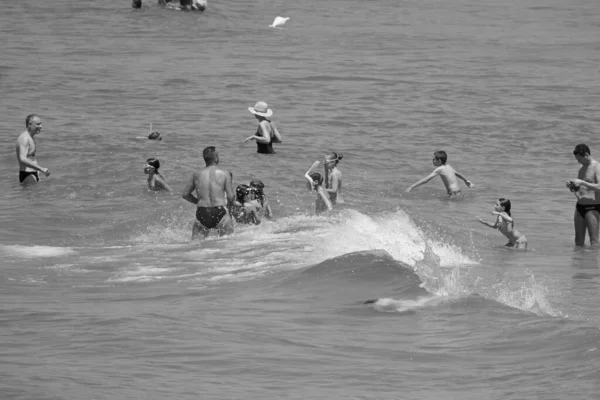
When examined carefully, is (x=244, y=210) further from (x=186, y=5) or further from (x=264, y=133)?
(x=186, y=5)

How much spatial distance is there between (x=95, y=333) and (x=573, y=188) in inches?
278

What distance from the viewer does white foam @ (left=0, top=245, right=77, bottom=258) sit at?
41.6 ft

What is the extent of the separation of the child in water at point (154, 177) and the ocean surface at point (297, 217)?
179 mm

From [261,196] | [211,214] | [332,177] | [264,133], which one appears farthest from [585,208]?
[264,133]

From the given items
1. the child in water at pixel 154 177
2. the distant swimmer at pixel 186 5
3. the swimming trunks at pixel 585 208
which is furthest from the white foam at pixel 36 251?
the distant swimmer at pixel 186 5

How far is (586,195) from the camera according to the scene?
14.1 meters

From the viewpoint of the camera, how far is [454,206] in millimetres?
17875

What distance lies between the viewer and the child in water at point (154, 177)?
55.7ft

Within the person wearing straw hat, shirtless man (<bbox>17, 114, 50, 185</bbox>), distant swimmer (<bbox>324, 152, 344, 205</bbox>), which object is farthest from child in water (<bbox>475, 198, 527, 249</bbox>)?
the person wearing straw hat

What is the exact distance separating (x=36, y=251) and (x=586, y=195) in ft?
21.8

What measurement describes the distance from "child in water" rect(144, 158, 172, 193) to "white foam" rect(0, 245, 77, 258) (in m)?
3.81

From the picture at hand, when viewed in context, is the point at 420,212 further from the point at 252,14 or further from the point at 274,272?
the point at 252,14

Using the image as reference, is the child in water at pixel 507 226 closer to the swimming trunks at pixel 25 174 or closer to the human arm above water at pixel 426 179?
the human arm above water at pixel 426 179

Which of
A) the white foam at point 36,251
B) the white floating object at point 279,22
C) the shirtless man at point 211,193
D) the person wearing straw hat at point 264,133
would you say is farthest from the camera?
the white floating object at point 279,22
